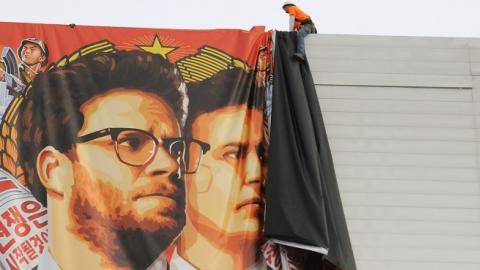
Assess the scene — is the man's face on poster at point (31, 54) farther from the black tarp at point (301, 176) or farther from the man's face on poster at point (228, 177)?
the black tarp at point (301, 176)

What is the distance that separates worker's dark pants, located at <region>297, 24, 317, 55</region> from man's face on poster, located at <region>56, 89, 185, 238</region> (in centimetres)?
148

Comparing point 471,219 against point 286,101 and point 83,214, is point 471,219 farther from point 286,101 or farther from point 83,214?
point 83,214

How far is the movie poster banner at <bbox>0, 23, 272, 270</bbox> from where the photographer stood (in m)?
8.17

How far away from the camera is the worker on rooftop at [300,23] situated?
8781 mm

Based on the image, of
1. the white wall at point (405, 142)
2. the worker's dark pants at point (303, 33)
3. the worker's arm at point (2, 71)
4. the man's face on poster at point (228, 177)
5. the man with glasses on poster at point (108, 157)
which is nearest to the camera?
the man with glasses on poster at point (108, 157)

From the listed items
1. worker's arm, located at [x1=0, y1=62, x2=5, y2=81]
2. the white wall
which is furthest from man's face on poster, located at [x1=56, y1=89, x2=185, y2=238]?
the white wall

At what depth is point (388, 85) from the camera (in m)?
8.82

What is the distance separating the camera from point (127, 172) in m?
8.41

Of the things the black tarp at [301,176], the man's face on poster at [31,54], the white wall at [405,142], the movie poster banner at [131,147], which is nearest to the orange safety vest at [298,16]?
the white wall at [405,142]

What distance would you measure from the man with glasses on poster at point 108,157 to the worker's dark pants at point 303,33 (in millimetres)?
1274

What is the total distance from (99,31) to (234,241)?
8.51 feet

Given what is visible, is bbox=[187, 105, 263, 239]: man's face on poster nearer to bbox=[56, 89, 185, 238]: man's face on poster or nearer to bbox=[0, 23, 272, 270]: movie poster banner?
bbox=[0, 23, 272, 270]: movie poster banner

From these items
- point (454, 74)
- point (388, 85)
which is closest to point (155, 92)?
point (388, 85)

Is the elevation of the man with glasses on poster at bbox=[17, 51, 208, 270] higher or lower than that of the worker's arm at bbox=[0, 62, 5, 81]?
lower
